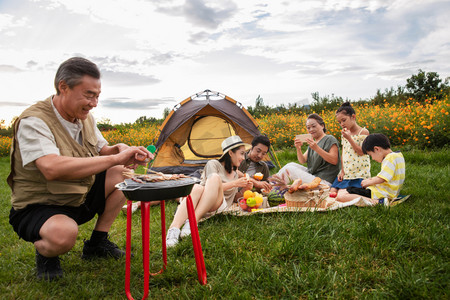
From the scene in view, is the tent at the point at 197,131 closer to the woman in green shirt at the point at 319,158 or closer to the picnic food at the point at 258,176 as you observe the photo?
the woman in green shirt at the point at 319,158

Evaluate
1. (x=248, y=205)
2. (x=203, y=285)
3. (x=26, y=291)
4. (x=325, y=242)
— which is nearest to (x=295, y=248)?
(x=325, y=242)

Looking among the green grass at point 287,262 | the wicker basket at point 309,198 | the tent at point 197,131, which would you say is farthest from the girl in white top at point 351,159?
the tent at point 197,131

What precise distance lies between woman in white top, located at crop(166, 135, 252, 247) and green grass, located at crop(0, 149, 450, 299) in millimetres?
166

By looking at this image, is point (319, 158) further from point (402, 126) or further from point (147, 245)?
point (402, 126)

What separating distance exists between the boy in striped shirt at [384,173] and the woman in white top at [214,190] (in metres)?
1.37

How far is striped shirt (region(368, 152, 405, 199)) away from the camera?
3.37 m

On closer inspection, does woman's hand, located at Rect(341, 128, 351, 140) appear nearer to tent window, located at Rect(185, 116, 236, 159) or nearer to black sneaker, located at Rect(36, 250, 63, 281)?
tent window, located at Rect(185, 116, 236, 159)

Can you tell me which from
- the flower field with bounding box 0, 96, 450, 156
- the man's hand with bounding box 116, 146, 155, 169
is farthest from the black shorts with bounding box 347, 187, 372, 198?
the flower field with bounding box 0, 96, 450, 156

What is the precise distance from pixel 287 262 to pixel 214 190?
41.7 inches

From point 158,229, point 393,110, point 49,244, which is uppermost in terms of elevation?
point 393,110

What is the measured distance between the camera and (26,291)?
2.03m

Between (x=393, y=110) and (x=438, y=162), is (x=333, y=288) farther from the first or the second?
(x=393, y=110)

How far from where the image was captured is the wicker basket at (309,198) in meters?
3.28

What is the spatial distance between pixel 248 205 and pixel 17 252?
220 cm
